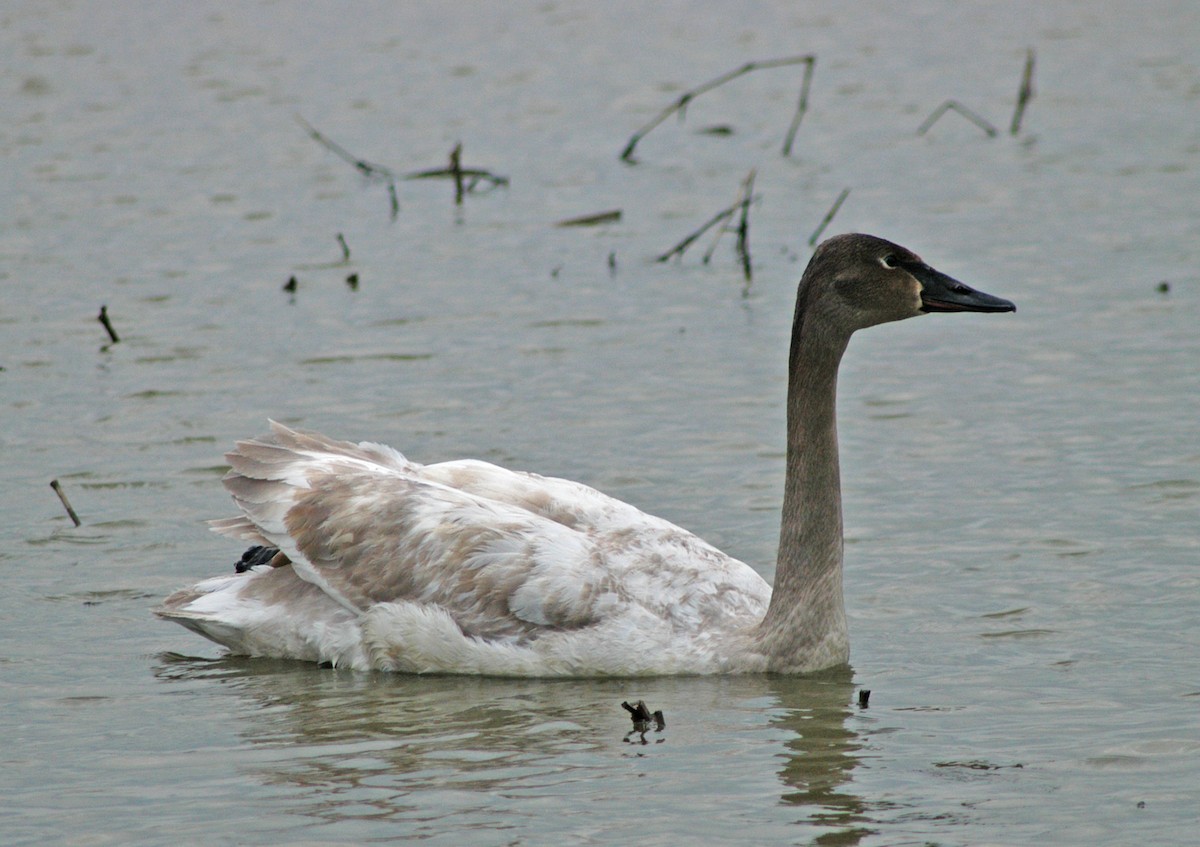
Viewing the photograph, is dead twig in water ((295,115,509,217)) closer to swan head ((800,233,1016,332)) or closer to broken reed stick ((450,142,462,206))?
broken reed stick ((450,142,462,206))

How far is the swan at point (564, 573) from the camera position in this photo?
9180 millimetres

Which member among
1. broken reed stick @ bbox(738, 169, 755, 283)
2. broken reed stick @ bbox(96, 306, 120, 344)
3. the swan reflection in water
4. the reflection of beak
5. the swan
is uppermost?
broken reed stick @ bbox(738, 169, 755, 283)

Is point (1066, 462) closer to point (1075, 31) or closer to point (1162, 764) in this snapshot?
point (1162, 764)

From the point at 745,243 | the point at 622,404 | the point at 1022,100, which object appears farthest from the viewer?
the point at 1022,100

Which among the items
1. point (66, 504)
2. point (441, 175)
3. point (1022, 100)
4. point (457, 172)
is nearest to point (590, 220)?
point (457, 172)

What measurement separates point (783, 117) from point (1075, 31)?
7.21 metres

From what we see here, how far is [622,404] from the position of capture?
45.6 feet

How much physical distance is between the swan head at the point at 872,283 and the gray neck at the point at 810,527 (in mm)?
131

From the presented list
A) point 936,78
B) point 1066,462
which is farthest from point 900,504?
point 936,78

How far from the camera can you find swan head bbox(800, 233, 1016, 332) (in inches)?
362

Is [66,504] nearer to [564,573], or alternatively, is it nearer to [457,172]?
[564,573]

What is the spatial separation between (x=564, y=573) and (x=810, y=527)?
117 cm

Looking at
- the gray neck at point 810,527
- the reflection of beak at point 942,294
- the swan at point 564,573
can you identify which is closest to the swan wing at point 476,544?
the swan at point 564,573

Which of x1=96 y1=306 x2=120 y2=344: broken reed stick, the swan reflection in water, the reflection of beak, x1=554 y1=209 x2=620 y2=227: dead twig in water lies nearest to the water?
the swan reflection in water
